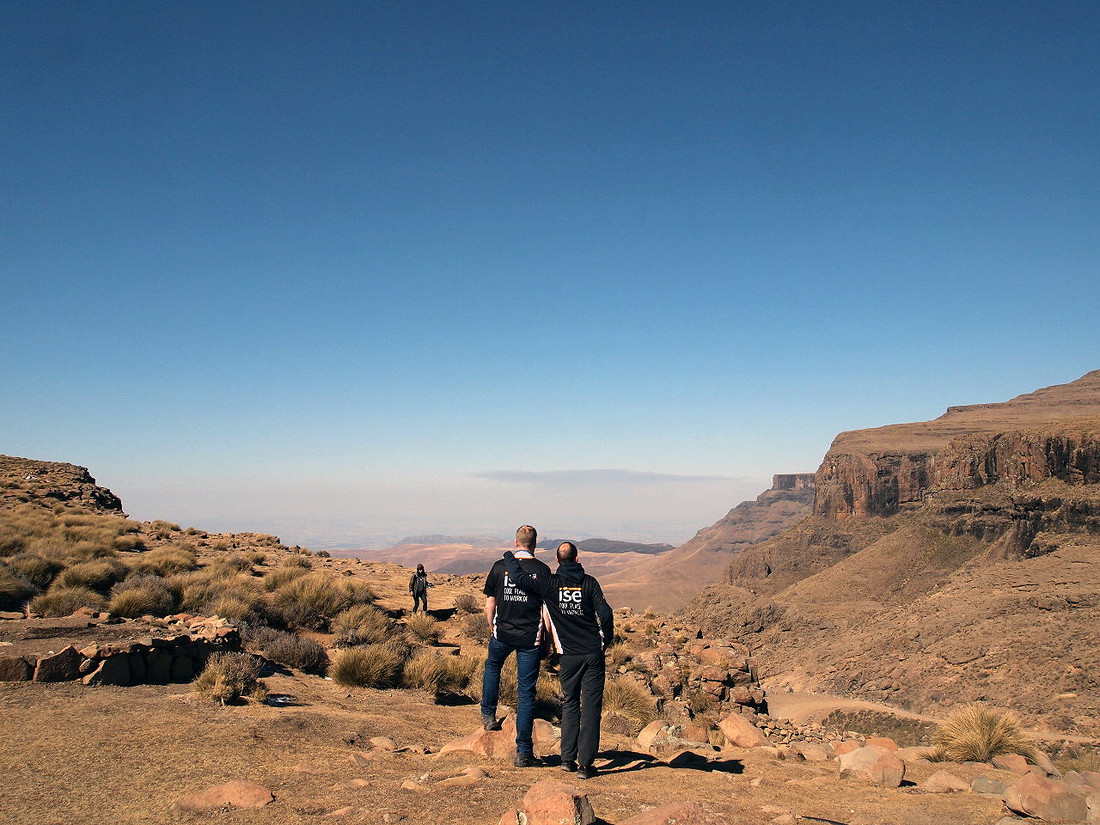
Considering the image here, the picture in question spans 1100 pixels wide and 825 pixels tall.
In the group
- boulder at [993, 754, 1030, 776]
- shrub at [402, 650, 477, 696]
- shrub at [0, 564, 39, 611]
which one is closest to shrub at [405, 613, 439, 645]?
shrub at [402, 650, 477, 696]

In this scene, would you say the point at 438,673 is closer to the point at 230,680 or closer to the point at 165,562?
the point at 230,680

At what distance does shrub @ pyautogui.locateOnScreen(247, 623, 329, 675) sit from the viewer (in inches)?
445

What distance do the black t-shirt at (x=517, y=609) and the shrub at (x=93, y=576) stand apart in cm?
1258

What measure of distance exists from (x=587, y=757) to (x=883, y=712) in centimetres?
2845

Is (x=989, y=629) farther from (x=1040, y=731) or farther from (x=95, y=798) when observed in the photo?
(x=95, y=798)

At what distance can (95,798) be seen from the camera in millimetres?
5426

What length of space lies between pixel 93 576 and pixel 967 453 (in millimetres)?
89167

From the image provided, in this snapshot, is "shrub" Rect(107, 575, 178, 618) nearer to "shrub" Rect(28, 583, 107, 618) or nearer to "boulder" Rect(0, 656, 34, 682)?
"shrub" Rect(28, 583, 107, 618)

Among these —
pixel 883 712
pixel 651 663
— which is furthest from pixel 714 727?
pixel 883 712

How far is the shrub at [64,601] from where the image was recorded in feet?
41.1

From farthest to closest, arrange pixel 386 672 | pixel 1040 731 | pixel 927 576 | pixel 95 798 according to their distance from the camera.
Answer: pixel 927 576 < pixel 1040 731 < pixel 386 672 < pixel 95 798

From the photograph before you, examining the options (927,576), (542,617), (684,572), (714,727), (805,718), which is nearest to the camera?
(542,617)

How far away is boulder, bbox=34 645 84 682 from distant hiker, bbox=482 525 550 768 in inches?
246

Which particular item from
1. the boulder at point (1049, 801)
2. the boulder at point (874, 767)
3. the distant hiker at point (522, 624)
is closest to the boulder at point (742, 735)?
the boulder at point (874, 767)
